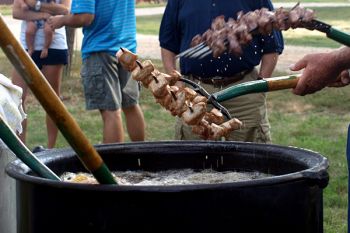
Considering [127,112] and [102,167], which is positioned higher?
[102,167]

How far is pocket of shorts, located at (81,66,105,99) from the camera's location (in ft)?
19.4

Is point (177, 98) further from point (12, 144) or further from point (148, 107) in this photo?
point (148, 107)

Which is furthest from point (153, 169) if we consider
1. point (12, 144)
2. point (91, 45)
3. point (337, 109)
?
point (337, 109)

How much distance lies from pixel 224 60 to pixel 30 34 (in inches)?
108

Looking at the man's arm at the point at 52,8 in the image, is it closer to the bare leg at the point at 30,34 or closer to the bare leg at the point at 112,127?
the bare leg at the point at 30,34

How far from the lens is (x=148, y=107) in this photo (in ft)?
31.2

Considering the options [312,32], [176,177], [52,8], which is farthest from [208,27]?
[312,32]

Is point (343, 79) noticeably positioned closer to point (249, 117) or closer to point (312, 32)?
point (249, 117)

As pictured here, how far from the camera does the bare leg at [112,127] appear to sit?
234 inches

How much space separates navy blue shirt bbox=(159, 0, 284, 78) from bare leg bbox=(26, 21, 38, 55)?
2.14m

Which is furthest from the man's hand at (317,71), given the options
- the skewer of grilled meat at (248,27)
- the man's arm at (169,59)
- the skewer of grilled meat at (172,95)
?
the man's arm at (169,59)

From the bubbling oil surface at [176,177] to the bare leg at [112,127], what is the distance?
316 cm

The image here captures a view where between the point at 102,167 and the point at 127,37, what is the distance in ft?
13.3

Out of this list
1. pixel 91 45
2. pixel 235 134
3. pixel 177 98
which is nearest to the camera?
pixel 177 98
